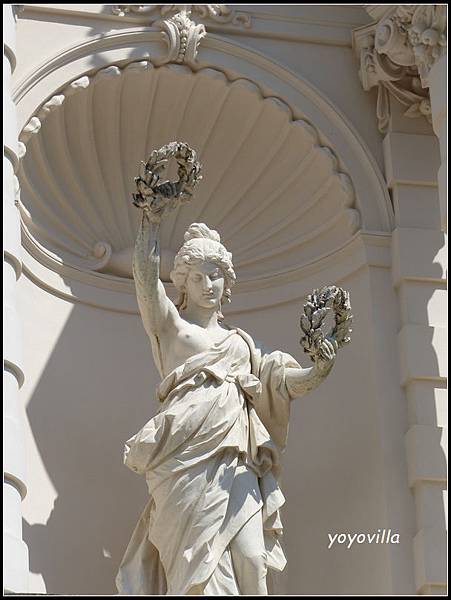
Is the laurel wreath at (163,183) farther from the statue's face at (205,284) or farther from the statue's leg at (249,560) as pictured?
the statue's leg at (249,560)

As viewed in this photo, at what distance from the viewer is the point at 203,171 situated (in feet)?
25.1

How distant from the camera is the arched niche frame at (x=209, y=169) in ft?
24.1

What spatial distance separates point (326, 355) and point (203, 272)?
1.91 ft

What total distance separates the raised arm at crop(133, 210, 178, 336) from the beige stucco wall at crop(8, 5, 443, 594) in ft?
3.19

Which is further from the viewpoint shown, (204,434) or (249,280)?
(249,280)

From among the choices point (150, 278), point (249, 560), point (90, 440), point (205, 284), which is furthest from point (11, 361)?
point (90, 440)

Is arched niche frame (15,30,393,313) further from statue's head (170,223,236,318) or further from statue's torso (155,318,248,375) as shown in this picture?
statue's torso (155,318,248,375)

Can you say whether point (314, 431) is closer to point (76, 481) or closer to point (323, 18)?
point (76, 481)

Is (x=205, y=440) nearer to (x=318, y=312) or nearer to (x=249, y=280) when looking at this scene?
(x=318, y=312)

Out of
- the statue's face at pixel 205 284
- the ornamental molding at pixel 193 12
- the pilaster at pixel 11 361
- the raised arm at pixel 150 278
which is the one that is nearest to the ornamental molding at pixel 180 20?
the ornamental molding at pixel 193 12

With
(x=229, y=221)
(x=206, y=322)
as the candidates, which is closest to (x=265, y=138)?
(x=229, y=221)

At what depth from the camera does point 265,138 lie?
25.0 ft

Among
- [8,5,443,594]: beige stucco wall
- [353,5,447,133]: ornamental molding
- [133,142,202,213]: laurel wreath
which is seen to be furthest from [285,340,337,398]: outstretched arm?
[353,5,447,133]: ornamental molding

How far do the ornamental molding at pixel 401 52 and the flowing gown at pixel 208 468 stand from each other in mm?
1453
